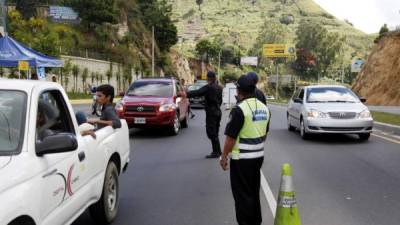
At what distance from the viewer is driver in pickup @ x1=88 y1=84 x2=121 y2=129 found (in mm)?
6695

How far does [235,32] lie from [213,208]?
171453 mm

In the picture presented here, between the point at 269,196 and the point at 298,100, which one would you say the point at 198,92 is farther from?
the point at 298,100

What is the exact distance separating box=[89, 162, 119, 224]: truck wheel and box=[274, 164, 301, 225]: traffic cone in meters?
1.87

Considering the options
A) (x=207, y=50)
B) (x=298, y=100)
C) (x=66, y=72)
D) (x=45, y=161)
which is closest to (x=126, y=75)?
(x=66, y=72)

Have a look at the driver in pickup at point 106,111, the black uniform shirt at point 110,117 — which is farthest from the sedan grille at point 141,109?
the black uniform shirt at point 110,117

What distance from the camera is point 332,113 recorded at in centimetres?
1392

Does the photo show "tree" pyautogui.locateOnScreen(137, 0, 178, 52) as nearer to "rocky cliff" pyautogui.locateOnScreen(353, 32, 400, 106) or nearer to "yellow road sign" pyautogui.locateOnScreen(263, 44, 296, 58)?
"yellow road sign" pyautogui.locateOnScreen(263, 44, 296, 58)

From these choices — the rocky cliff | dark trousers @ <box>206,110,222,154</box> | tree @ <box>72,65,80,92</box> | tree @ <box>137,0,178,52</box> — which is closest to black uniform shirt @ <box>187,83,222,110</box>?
dark trousers @ <box>206,110,222,154</box>

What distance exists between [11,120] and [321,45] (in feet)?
462

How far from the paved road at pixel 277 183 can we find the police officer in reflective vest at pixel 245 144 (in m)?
0.97

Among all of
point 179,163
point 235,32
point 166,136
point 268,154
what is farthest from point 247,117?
point 235,32

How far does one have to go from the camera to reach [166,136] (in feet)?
52.2

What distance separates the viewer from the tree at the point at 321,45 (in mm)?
139000

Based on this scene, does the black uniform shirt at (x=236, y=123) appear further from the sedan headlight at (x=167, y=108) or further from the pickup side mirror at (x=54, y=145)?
the sedan headlight at (x=167, y=108)
